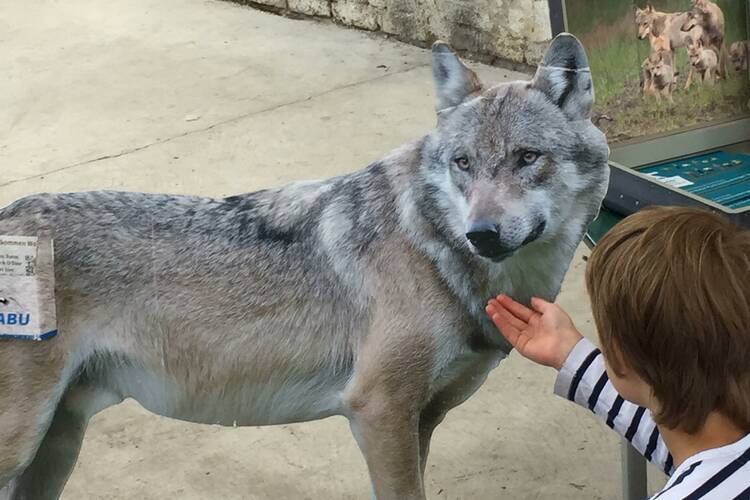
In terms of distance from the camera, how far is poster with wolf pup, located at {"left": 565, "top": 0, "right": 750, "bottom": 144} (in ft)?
6.87

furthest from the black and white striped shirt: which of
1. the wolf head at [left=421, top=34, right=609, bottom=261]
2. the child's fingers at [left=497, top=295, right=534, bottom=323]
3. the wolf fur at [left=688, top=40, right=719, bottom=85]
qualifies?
the wolf fur at [left=688, top=40, right=719, bottom=85]

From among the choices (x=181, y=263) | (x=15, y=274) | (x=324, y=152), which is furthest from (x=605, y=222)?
(x=324, y=152)

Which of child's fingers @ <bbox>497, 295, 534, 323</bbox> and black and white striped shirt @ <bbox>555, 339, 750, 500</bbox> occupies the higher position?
child's fingers @ <bbox>497, 295, 534, 323</bbox>

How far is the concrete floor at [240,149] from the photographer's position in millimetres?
2967

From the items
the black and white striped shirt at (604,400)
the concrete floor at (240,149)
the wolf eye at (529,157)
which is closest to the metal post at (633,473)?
the concrete floor at (240,149)

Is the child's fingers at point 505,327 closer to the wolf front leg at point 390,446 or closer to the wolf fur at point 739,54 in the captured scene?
the wolf front leg at point 390,446

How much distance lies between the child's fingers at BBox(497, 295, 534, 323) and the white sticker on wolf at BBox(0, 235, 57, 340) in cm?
81

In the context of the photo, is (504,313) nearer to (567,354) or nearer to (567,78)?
(567,354)

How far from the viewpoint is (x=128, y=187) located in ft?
12.4

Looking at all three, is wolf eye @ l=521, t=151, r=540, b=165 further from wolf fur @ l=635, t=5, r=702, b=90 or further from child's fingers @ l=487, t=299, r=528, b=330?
wolf fur @ l=635, t=5, r=702, b=90

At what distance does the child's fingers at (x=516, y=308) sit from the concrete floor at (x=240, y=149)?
86 cm

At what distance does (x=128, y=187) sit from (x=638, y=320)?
2.70 m

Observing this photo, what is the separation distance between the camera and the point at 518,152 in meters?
1.70

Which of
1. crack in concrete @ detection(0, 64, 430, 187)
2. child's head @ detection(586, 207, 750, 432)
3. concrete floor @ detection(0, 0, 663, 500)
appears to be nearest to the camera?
child's head @ detection(586, 207, 750, 432)
